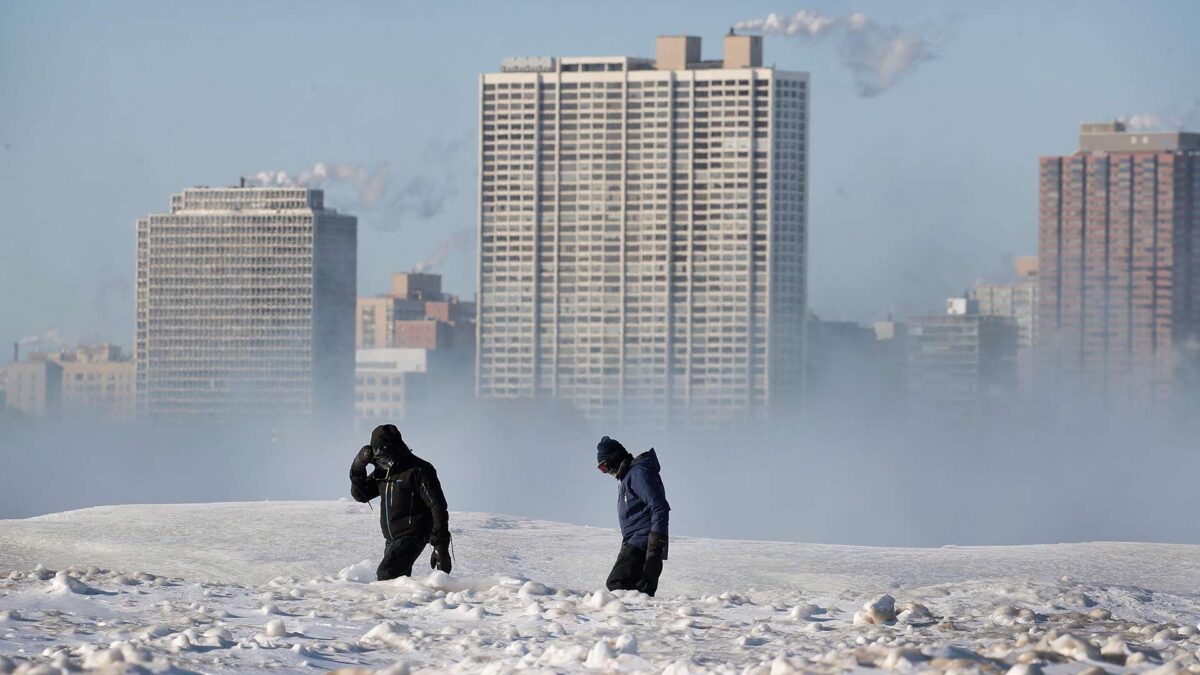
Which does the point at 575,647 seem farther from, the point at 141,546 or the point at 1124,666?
the point at 141,546

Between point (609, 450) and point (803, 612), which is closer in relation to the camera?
point (803, 612)

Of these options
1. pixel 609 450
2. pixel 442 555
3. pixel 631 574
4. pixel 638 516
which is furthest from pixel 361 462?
pixel 631 574

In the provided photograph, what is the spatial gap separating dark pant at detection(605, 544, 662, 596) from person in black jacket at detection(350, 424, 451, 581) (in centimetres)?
151

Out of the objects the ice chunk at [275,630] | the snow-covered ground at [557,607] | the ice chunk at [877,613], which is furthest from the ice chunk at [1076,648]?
the ice chunk at [275,630]

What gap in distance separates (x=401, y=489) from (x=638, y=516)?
81.6 inches

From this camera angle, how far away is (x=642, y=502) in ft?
55.2

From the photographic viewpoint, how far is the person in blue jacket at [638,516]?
16578mm

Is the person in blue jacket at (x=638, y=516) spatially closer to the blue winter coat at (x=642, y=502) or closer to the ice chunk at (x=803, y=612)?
the blue winter coat at (x=642, y=502)

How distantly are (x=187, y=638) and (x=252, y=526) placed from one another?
35.5 feet

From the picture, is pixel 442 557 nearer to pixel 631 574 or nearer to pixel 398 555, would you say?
pixel 398 555

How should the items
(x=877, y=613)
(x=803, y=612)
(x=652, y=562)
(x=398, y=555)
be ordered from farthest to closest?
1. (x=398, y=555)
2. (x=652, y=562)
3. (x=803, y=612)
4. (x=877, y=613)

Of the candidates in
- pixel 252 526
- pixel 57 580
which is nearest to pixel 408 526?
pixel 57 580

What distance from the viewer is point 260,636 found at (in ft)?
46.3

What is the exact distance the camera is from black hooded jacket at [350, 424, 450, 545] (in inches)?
655
